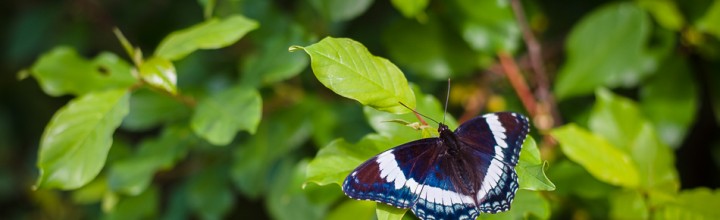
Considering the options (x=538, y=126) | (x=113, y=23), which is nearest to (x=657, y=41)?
(x=538, y=126)

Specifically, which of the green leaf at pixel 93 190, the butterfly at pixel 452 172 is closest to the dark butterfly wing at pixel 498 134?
the butterfly at pixel 452 172

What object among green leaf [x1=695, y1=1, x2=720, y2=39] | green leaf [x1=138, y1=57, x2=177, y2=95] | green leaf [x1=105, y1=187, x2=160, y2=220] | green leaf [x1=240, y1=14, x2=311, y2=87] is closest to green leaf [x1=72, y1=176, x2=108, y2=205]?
green leaf [x1=105, y1=187, x2=160, y2=220]

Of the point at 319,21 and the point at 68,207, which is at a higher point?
the point at 319,21

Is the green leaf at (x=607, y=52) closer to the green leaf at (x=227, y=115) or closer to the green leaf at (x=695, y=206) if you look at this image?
the green leaf at (x=695, y=206)

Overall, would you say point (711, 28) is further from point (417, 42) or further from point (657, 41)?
point (417, 42)

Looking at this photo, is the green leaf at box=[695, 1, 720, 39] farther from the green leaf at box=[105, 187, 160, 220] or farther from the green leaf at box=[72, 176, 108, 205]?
the green leaf at box=[72, 176, 108, 205]

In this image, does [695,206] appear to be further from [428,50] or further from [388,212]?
[428,50]
